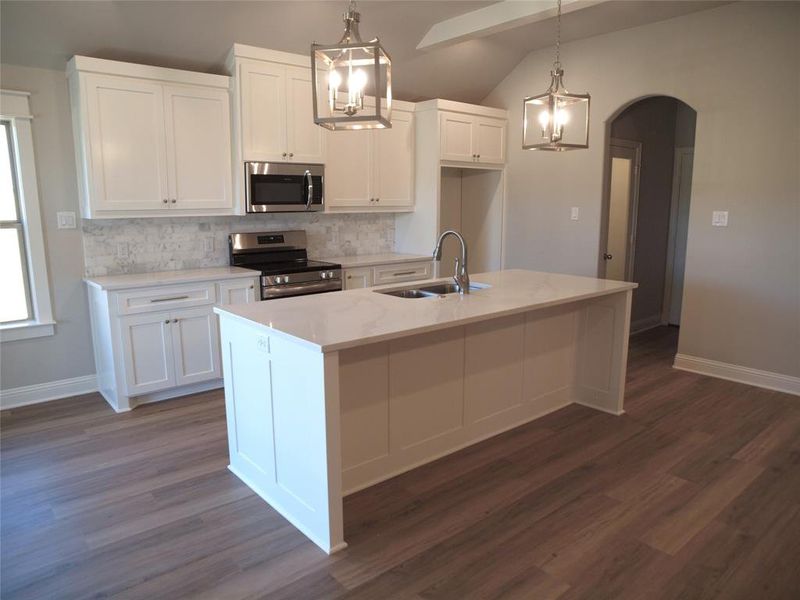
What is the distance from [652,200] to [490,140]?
1.85 m

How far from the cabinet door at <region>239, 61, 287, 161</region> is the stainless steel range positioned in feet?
2.33

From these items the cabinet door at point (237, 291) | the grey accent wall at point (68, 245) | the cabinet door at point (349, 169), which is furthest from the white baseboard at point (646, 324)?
the grey accent wall at point (68, 245)

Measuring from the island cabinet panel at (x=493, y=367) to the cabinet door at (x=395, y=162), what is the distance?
2.26m

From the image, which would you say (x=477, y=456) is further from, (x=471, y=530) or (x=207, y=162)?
(x=207, y=162)

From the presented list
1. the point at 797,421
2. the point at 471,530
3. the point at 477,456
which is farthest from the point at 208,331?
the point at 797,421

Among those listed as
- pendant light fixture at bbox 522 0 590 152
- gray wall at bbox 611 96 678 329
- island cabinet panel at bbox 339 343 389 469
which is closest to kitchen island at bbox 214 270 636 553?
island cabinet panel at bbox 339 343 389 469

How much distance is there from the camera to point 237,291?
13.2ft

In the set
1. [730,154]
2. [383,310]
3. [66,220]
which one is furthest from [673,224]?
[66,220]

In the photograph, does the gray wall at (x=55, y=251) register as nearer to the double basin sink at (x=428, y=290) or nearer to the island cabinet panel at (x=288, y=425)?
the island cabinet panel at (x=288, y=425)

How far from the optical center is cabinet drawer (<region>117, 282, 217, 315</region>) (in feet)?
11.8

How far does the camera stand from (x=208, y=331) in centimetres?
395

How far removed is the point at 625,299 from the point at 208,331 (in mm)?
2823

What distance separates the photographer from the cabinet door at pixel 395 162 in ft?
16.5

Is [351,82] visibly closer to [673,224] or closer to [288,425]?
[288,425]
